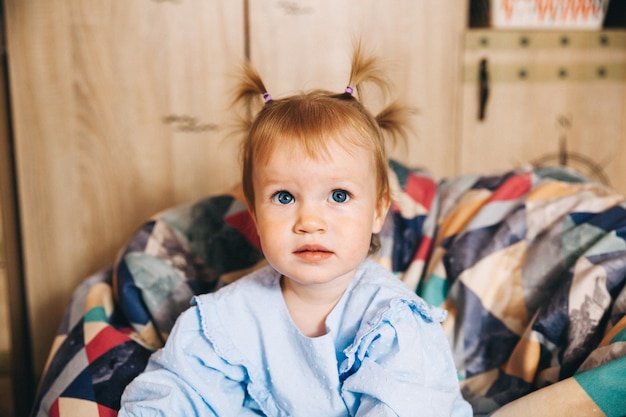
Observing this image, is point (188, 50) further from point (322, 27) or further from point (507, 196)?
point (507, 196)

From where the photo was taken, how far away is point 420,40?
1723 mm

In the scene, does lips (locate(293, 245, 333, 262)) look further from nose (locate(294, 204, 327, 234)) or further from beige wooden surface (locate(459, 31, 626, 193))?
beige wooden surface (locate(459, 31, 626, 193))

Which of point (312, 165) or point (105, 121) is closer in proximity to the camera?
point (312, 165)

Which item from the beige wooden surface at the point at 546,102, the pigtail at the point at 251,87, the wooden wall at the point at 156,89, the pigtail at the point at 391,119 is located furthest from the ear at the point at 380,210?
the beige wooden surface at the point at 546,102

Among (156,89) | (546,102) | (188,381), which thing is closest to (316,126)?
(188,381)

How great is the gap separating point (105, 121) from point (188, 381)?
2.87ft

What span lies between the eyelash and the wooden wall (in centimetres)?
76

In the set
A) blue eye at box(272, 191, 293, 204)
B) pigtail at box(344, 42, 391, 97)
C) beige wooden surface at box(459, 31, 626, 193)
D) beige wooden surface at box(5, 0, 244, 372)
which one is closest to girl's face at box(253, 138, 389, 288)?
blue eye at box(272, 191, 293, 204)

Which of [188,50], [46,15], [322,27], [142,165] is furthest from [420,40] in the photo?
[46,15]

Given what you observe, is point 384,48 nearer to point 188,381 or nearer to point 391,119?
point 391,119

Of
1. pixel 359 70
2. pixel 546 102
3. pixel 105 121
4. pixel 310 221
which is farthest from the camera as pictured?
pixel 546 102

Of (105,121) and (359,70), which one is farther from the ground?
(359,70)

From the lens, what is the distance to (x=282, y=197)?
3.01 feet

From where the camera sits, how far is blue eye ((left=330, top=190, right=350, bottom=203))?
3.00 feet
